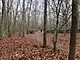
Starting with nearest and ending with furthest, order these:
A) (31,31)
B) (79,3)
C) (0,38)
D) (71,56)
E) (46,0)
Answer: (79,3) < (71,56) < (46,0) < (0,38) < (31,31)

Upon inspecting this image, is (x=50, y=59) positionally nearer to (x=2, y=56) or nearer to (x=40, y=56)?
(x=40, y=56)

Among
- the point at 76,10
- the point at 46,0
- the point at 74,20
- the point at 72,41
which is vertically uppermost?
the point at 46,0

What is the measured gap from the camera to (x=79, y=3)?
4.69 meters

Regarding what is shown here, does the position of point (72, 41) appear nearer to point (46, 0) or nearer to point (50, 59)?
point (50, 59)

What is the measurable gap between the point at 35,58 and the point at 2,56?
2.30 m

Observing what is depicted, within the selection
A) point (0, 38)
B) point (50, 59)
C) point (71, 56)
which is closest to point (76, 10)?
point (71, 56)

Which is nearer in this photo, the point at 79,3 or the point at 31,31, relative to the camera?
the point at 79,3

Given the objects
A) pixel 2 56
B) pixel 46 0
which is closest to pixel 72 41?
pixel 2 56

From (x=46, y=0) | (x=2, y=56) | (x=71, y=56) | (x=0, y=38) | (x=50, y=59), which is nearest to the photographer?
(x=71, y=56)

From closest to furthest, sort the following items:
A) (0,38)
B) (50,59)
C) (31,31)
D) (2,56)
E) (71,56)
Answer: (71,56) < (50,59) < (2,56) < (0,38) < (31,31)

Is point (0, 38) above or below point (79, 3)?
below

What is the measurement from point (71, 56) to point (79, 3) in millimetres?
1781

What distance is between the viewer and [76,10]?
188 inches

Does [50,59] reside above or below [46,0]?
below
